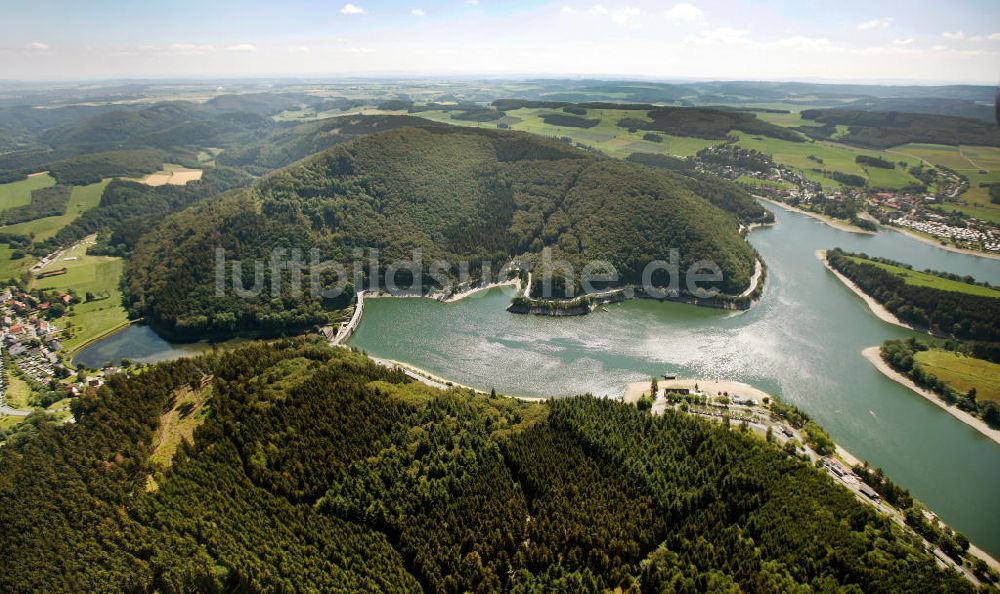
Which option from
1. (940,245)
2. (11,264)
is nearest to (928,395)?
(940,245)

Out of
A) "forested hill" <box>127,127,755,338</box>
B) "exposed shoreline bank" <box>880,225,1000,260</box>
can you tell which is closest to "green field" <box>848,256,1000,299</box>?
"forested hill" <box>127,127,755,338</box>

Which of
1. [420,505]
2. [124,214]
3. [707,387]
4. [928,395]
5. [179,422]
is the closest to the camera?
[420,505]

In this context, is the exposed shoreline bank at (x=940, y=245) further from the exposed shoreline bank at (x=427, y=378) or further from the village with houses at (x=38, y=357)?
the village with houses at (x=38, y=357)

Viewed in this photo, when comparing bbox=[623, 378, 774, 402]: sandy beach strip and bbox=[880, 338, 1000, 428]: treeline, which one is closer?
bbox=[880, 338, 1000, 428]: treeline

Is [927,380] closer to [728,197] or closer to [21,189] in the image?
[728,197]

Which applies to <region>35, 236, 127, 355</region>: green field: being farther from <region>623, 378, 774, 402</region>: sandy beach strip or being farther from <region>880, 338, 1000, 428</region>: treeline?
<region>880, 338, 1000, 428</region>: treeline

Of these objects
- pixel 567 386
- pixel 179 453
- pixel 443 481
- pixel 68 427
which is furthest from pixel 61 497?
pixel 567 386

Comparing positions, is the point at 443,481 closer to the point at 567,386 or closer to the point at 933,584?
the point at 567,386
